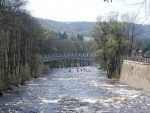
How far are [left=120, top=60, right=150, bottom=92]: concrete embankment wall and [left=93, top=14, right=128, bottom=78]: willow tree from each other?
295 inches

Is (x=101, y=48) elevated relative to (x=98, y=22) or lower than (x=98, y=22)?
lower

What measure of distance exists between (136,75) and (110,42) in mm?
16407

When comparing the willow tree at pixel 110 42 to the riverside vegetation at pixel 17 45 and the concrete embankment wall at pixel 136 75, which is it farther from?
the riverside vegetation at pixel 17 45

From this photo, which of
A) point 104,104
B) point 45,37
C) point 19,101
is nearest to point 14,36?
point 19,101

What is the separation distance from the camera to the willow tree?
64.8 m

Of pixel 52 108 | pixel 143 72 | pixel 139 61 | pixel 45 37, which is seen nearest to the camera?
pixel 52 108

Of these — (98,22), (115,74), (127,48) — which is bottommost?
(115,74)

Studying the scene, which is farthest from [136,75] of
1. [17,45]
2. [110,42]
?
[17,45]

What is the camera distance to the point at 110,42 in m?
63.5

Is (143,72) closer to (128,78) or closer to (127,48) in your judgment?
(128,78)

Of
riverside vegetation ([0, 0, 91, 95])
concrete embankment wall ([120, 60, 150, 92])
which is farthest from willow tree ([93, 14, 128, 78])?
riverside vegetation ([0, 0, 91, 95])

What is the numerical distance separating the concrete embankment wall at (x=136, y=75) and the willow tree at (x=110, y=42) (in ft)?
24.6

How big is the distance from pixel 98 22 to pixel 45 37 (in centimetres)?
4154

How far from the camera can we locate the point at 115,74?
6738cm
